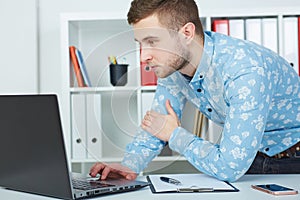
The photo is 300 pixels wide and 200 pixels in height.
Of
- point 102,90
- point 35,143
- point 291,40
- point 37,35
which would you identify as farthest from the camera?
point 37,35

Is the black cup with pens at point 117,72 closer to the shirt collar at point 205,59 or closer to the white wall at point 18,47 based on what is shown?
the shirt collar at point 205,59

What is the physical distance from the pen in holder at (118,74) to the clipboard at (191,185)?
617 millimetres

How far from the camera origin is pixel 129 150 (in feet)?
4.97

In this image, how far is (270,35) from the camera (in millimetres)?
2523

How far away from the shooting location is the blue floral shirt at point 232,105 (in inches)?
50.9

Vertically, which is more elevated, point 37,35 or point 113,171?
point 37,35

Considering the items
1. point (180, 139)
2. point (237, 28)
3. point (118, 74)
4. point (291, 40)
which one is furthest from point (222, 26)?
point (180, 139)

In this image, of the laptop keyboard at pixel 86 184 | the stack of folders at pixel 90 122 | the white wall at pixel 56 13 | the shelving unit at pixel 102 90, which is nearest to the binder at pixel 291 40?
the shelving unit at pixel 102 90

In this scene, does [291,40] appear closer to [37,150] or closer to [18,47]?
[18,47]

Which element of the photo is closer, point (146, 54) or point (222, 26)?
point (146, 54)

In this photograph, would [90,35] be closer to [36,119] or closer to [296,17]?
[296,17]

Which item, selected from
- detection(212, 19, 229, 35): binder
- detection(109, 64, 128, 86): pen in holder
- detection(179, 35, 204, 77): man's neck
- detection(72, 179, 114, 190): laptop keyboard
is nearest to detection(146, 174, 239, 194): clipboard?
detection(72, 179, 114, 190): laptop keyboard

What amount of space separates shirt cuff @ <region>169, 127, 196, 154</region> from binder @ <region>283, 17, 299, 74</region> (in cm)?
129

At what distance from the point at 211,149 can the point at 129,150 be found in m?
0.28
